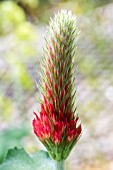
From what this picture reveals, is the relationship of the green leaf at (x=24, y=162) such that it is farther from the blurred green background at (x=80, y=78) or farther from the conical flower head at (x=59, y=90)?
the blurred green background at (x=80, y=78)

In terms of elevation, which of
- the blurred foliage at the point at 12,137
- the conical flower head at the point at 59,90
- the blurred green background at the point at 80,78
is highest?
the blurred green background at the point at 80,78

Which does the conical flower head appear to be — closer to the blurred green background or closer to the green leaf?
the green leaf

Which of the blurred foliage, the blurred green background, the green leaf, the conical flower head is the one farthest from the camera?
the blurred green background

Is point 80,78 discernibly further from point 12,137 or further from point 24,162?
point 24,162

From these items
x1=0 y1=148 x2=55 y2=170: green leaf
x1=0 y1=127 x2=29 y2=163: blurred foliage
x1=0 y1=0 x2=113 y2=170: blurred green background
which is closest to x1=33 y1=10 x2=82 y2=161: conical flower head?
x1=0 y1=148 x2=55 y2=170: green leaf

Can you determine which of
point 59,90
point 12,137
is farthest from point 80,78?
point 59,90

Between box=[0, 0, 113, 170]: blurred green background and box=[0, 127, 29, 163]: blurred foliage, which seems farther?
box=[0, 0, 113, 170]: blurred green background

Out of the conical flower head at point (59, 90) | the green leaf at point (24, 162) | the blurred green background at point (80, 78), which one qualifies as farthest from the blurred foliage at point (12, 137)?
the conical flower head at point (59, 90)
